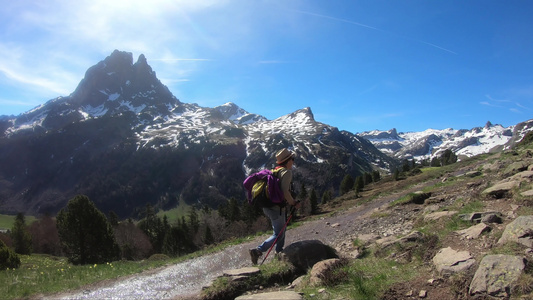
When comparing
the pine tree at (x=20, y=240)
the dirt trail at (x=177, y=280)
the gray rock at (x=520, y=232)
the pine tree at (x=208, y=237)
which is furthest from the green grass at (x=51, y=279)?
the pine tree at (x=20, y=240)

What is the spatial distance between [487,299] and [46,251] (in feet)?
449

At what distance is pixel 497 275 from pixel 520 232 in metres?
1.96

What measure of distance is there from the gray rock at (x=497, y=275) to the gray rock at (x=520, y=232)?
0.96m

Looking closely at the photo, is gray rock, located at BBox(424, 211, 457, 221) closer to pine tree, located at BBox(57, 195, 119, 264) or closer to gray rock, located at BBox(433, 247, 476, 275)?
gray rock, located at BBox(433, 247, 476, 275)

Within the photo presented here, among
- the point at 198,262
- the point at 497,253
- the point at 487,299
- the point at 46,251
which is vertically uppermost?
the point at 497,253

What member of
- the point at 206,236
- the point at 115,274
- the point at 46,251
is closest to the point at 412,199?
the point at 115,274

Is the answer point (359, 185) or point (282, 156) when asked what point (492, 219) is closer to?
point (282, 156)

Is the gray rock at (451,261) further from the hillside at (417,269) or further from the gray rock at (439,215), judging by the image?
the gray rock at (439,215)

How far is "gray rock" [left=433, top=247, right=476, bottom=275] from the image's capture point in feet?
20.5

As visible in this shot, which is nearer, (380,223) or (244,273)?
(244,273)

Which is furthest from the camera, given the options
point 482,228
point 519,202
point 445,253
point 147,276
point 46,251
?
point 46,251

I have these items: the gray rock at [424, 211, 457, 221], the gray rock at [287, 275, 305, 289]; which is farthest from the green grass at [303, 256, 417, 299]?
the gray rock at [424, 211, 457, 221]

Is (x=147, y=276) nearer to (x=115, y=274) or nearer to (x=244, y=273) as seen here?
(x=115, y=274)

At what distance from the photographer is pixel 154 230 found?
11144 centimetres
